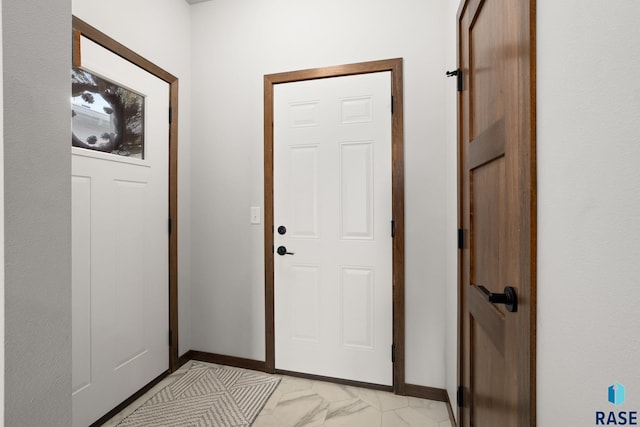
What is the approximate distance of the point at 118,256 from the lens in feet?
6.21

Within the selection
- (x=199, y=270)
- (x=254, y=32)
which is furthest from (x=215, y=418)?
(x=254, y=32)

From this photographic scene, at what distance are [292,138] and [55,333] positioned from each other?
5.71 feet

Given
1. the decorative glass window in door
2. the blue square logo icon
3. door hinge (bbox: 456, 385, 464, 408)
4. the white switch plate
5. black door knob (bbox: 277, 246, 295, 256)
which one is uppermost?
the decorative glass window in door

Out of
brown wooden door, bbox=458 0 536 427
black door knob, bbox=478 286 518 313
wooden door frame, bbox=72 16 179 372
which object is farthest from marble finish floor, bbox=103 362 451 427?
black door knob, bbox=478 286 518 313

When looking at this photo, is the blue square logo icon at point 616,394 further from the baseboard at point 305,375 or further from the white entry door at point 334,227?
the white entry door at point 334,227

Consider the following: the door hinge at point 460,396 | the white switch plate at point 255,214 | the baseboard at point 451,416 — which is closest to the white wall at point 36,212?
the door hinge at point 460,396

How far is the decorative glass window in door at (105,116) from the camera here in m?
1.65

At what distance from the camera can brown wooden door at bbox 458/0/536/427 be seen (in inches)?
27.8

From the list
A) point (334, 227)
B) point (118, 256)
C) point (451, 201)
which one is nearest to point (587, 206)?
point (451, 201)

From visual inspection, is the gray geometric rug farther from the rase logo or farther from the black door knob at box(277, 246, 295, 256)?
the rase logo

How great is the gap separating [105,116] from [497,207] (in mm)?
2035

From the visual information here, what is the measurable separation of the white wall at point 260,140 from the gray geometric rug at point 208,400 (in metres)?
0.19

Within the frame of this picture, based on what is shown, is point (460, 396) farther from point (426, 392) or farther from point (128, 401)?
point (128, 401)

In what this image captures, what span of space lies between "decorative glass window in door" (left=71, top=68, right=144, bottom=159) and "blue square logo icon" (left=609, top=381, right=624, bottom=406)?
6.84 feet
